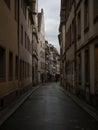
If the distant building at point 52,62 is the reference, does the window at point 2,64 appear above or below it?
below

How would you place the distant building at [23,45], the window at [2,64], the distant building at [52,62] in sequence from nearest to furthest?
the window at [2,64] → the distant building at [23,45] → the distant building at [52,62]

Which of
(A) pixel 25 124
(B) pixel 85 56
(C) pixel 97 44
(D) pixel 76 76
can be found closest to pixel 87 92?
(B) pixel 85 56

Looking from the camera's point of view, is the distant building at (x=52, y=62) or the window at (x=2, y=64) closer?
the window at (x=2, y=64)

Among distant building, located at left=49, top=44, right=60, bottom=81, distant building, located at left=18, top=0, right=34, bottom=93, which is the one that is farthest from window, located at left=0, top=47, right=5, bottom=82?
distant building, located at left=49, top=44, right=60, bottom=81

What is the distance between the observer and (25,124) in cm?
1272

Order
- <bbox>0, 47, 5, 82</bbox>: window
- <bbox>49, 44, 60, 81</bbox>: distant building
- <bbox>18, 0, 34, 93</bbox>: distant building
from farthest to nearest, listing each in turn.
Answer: <bbox>49, 44, 60, 81</bbox>: distant building, <bbox>18, 0, 34, 93</bbox>: distant building, <bbox>0, 47, 5, 82</bbox>: window

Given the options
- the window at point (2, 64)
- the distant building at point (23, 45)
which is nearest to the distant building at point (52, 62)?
the distant building at point (23, 45)

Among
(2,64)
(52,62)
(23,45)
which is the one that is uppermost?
(52,62)

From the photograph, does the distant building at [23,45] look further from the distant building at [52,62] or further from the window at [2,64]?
the distant building at [52,62]

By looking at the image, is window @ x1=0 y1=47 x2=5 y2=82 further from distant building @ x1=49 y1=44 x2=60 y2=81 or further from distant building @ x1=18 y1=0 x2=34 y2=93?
distant building @ x1=49 y1=44 x2=60 y2=81

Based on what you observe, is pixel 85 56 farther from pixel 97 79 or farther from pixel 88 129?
pixel 88 129

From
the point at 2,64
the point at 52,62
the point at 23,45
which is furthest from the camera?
the point at 52,62

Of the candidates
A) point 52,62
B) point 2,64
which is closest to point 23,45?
point 2,64

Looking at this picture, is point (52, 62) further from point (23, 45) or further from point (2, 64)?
point (2, 64)
